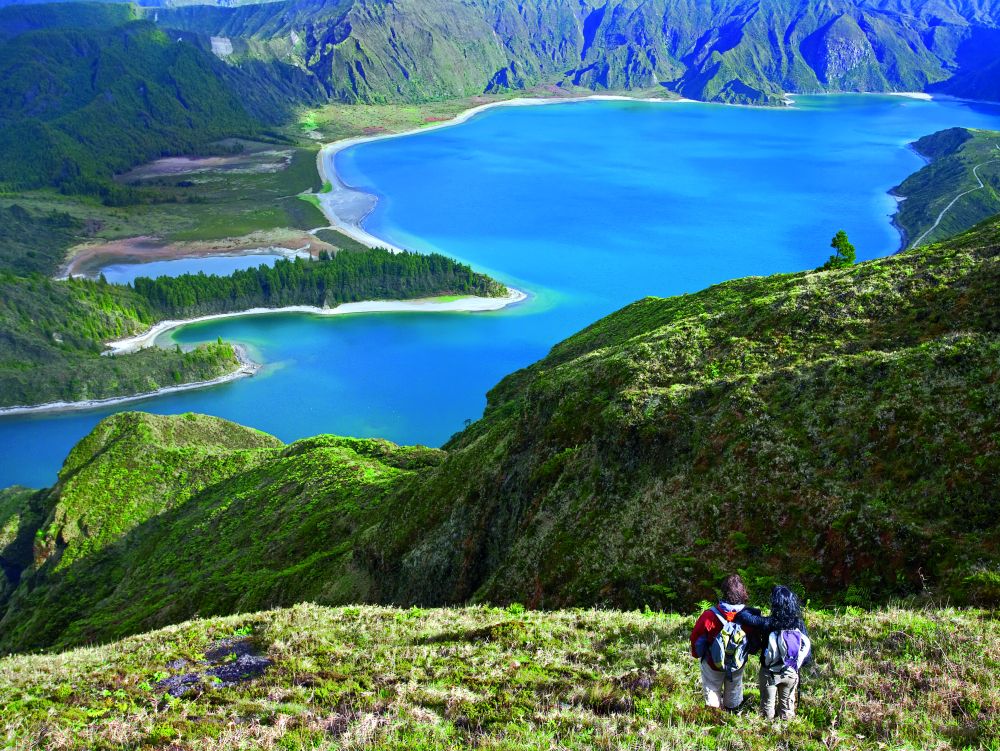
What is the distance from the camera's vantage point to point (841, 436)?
22781 millimetres

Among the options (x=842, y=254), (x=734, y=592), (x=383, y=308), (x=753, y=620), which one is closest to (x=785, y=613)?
(x=753, y=620)

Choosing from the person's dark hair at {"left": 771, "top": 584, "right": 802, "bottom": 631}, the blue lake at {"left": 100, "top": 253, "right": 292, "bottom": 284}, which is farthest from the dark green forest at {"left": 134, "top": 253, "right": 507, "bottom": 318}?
the person's dark hair at {"left": 771, "top": 584, "right": 802, "bottom": 631}

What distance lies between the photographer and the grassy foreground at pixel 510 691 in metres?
11.6

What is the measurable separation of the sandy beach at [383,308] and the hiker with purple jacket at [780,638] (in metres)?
149

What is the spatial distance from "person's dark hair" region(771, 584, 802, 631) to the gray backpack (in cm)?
57

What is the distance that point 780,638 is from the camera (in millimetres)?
10812

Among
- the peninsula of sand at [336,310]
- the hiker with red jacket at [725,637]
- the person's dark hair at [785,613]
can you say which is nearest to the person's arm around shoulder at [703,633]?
the hiker with red jacket at [725,637]

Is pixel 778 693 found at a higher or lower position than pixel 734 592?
lower

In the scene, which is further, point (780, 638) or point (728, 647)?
point (728, 647)

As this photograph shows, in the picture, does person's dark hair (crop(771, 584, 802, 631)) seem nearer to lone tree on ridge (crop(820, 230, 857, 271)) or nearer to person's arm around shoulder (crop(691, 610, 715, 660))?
person's arm around shoulder (crop(691, 610, 715, 660))

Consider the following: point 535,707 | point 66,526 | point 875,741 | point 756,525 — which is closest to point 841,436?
point 756,525

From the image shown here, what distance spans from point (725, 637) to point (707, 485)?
44.0ft

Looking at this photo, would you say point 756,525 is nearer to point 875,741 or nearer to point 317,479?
point 875,741

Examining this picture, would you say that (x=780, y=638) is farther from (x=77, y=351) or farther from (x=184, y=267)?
(x=184, y=267)
